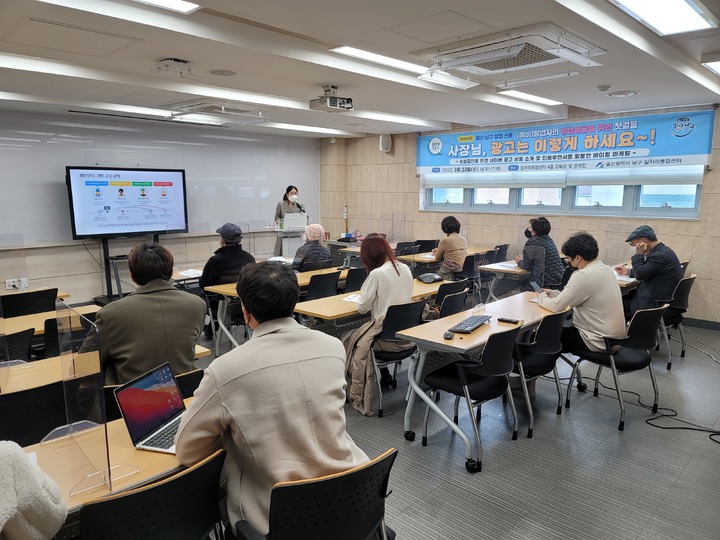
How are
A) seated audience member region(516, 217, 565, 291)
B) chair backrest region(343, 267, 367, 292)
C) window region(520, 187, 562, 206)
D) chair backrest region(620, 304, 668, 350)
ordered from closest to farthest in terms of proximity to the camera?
chair backrest region(620, 304, 668, 350)
chair backrest region(343, 267, 367, 292)
seated audience member region(516, 217, 565, 291)
window region(520, 187, 562, 206)

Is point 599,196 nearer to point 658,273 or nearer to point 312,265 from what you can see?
point 658,273

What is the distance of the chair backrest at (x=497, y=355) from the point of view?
290 cm

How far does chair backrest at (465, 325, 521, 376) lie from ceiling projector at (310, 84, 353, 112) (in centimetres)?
324

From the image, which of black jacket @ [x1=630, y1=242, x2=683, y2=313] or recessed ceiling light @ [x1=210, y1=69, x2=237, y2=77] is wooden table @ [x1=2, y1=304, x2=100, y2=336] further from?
black jacket @ [x1=630, y1=242, x2=683, y2=313]

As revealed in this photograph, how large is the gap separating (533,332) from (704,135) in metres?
4.13

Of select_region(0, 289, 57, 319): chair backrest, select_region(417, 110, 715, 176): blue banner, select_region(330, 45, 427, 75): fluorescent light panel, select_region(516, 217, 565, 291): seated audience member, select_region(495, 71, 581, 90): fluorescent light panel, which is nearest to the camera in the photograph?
select_region(0, 289, 57, 319): chair backrest

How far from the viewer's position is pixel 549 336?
3.42 m

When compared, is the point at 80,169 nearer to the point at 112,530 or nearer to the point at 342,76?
the point at 342,76

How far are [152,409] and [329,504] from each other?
0.79 meters

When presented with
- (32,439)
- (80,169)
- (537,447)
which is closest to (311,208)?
(80,169)

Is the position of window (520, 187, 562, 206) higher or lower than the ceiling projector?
lower

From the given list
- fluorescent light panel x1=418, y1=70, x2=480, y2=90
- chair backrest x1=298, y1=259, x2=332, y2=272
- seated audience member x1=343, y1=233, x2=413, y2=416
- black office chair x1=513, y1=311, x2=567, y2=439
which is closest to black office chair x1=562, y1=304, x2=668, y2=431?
black office chair x1=513, y1=311, x2=567, y2=439

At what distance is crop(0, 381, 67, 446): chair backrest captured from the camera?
6.46 ft

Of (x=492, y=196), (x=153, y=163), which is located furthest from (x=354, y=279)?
(x=153, y=163)
